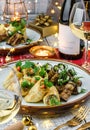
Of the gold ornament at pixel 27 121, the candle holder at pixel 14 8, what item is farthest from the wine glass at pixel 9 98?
the candle holder at pixel 14 8

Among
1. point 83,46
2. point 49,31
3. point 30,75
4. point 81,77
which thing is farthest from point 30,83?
point 49,31

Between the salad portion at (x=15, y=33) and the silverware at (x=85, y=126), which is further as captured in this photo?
the salad portion at (x=15, y=33)

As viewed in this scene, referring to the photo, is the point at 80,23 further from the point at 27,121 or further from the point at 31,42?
the point at 27,121

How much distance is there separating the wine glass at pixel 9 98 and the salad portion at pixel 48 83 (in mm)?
80

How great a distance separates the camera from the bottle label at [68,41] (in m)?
1.40

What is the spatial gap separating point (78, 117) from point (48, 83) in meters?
0.13

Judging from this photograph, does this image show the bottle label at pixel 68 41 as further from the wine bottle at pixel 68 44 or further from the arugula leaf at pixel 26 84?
the arugula leaf at pixel 26 84

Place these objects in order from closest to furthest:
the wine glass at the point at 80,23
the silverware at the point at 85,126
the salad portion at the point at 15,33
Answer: the silverware at the point at 85,126 < the wine glass at the point at 80,23 < the salad portion at the point at 15,33

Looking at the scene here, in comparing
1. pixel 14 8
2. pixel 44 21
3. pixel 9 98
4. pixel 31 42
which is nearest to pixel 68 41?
pixel 31 42

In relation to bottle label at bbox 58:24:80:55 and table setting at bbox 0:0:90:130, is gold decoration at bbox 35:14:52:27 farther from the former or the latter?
table setting at bbox 0:0:90:130

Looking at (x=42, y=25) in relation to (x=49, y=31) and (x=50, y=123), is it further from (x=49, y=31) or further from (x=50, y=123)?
(x=50, y=123)

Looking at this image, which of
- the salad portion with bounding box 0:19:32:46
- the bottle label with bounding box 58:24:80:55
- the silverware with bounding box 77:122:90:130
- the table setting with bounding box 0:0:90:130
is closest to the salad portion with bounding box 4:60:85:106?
the table setting with bounding box 0:0:90:130

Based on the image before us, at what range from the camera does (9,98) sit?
0.81 meters

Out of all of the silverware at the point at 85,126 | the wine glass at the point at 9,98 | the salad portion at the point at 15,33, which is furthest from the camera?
the salad portion at the point at 15,33
